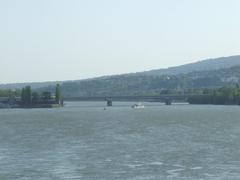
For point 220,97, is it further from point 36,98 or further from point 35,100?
point 35,100

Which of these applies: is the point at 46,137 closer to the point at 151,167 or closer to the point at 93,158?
the point at 93,158

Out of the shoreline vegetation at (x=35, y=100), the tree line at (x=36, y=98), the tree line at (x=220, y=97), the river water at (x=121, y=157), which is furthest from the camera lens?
the shoreline vegetation at (x=35, y=100)

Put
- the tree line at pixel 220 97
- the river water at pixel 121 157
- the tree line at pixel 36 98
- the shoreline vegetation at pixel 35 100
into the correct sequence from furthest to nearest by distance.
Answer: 1. the shoreline vegetation at pixel 35 100
2. the tree line at pixel 36 98
3. the tree line at pixel 220 97
4. the river water at pixel 121 157

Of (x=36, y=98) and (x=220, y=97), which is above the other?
(x=36, y=98)

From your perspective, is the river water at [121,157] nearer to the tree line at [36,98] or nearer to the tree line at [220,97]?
the tree line at [220,97]

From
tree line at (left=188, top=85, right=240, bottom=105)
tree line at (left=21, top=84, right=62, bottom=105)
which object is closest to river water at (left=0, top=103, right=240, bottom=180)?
tree line at (left=188, top=85, right=240, bottom=105)

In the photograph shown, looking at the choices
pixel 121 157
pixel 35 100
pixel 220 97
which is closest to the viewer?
pixel 121 157

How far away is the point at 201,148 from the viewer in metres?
44.8

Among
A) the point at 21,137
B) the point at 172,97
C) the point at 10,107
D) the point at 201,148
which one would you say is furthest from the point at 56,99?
the point at 201,148

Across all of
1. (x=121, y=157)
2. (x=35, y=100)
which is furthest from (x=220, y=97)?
(x=121, y=157)

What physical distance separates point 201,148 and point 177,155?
4.76m

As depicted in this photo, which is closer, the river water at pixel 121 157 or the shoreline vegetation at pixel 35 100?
the river water at pixel 121 157

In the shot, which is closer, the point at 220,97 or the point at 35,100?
the point at 35,100

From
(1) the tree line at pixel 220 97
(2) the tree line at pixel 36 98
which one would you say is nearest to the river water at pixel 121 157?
(1) the tree line at pixel 220 97
